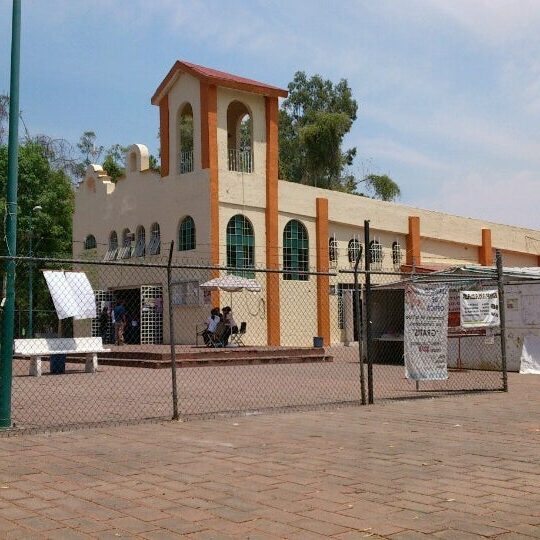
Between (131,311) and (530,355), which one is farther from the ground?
(131,311)

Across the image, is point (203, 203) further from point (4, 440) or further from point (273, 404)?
point (4, 440)

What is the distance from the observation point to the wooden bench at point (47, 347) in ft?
58.0

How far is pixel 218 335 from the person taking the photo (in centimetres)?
2509

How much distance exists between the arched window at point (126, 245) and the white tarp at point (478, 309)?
21.7 meters

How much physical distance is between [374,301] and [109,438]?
1697 cm

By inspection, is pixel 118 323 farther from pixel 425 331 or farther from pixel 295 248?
pixel 425 331

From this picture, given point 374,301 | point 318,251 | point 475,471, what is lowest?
point 475,471

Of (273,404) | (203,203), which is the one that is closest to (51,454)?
(273,404)

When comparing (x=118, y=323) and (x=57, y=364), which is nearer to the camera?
(x=57, y=364)

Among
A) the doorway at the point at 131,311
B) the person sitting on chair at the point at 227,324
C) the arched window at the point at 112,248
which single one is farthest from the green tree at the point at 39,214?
the person sitting on chair at the point at 227,324

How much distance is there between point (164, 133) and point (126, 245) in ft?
17.7

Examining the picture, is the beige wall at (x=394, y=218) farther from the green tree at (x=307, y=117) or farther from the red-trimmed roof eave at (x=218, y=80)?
the green tree at (x=307, y=117)

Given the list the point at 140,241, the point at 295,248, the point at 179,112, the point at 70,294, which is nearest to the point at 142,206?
the point at 140,241

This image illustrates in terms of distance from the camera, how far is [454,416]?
33.4 ft
